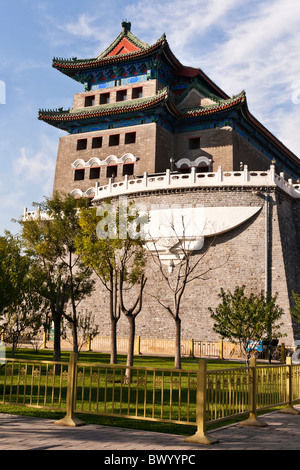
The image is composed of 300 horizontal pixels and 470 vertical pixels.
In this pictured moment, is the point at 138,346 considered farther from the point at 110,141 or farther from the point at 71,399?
the point at 71,399

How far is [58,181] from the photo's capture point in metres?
33.6

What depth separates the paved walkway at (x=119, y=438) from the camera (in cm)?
575

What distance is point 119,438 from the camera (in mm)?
6242

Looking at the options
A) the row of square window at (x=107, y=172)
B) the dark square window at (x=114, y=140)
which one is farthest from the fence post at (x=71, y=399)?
the dark square window at (x=114, y=140)

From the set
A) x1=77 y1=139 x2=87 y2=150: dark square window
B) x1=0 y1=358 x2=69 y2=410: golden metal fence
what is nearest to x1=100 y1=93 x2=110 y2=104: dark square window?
x1=77 y1=139 x2=87 y2=150: dark square window

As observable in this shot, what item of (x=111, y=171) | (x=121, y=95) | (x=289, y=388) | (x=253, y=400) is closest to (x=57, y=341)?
(x=289, y=388)

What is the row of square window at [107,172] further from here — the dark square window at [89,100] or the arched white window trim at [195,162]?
the dark square window at [89,100]

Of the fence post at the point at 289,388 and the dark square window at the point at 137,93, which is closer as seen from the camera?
the fence post at the point at 289,388

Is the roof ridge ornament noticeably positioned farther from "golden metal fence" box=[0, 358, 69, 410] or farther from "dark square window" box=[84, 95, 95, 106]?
"golden metal fence" box=[0, 358, 69, 410]

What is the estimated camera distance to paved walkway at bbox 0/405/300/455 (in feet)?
18.9

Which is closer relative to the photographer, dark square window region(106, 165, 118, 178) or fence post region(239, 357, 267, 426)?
fence post region(239, 357, 267, 426)

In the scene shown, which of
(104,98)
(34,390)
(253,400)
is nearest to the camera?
(253,400)

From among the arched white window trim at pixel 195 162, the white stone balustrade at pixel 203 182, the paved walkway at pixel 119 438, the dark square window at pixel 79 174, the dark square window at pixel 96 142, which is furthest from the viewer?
the dark square window at pixel 79 174

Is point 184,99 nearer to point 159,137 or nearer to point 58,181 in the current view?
point 159,137
